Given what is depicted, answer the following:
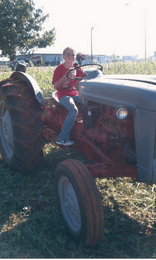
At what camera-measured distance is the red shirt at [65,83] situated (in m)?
3.64

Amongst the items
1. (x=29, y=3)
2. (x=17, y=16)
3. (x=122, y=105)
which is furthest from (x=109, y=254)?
(x=29, y=3)

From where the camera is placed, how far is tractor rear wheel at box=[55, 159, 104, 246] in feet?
7.07

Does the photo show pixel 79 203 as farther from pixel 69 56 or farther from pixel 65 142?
pixel 69 56

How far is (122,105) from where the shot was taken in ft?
7.67

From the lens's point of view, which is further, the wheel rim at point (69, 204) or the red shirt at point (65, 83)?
the red shirt at point (65, 83)

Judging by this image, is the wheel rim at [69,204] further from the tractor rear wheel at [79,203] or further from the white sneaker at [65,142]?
the white sneaker at [65,142]

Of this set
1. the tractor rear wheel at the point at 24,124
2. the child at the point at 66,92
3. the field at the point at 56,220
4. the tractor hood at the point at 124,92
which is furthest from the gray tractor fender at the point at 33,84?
the field at the point at 56,220

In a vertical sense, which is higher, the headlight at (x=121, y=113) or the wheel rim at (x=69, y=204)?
the headlight at (x=121, y=113)

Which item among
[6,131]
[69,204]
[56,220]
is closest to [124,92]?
[69,204]

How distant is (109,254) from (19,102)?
2.16 m

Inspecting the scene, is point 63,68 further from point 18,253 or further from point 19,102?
point 18,253

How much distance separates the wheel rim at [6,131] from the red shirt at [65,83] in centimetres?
86

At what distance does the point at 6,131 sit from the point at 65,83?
47.4 inches

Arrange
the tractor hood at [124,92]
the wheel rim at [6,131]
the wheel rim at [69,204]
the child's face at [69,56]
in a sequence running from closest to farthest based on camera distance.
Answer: the tractor hood at [124,92] → the wheel rim at [69,204] → the child's face at [69,56] → the wheel rim at [6,131]
